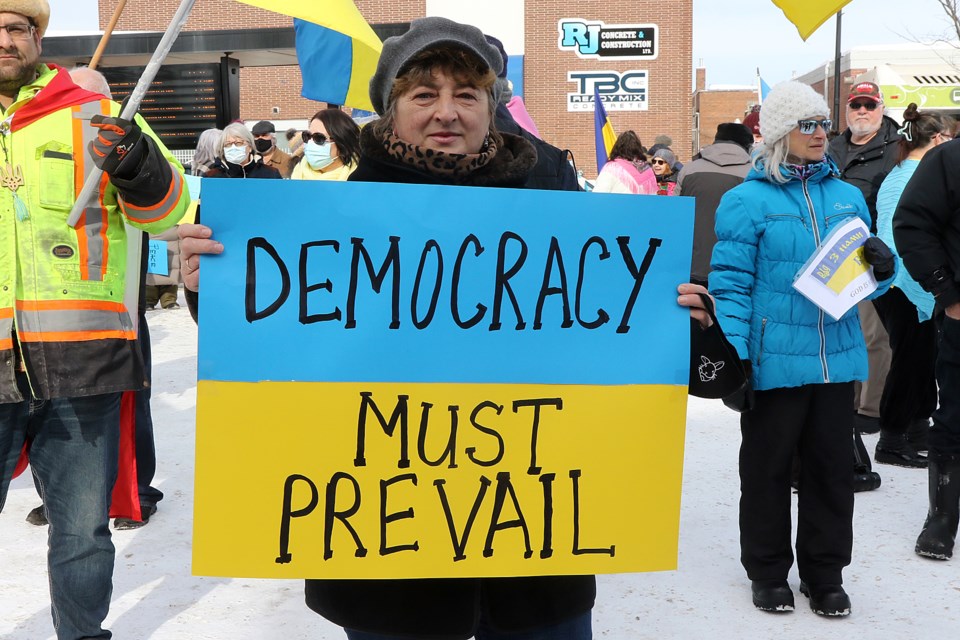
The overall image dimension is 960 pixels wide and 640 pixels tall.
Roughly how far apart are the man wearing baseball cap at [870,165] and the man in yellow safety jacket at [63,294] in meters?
4.82

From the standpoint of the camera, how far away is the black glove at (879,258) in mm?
3553

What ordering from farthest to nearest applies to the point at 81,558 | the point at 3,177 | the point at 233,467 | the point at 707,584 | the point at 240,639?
the point at 707,584 → the point at 240,639 → the point at 81,558 → the point at 3,177 → the point at 233,467

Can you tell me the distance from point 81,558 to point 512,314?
5.56ft

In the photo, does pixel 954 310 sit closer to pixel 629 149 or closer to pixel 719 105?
pixel 629 149

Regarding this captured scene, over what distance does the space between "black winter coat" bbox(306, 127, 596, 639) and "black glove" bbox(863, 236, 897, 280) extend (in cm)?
200

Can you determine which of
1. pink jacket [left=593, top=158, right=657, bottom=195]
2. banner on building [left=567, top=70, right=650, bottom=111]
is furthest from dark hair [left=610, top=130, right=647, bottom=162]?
banner on building [left=567, top=70, right=650, bottom=111]

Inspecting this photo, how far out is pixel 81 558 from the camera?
2.94 meters

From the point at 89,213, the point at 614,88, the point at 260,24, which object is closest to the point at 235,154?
the point at 89,213

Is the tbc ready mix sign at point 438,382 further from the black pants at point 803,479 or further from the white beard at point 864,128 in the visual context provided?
the white beard at point 864,128

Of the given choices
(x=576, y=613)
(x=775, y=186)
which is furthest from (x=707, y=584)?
(x=576, y=613)

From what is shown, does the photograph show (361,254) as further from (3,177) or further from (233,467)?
(3,177)

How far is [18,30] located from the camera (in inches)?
108

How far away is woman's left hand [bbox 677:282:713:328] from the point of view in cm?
200

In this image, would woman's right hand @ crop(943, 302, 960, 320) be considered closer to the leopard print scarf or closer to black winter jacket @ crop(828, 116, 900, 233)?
black winter jacket @ crop(828, 116, 900, 233)
